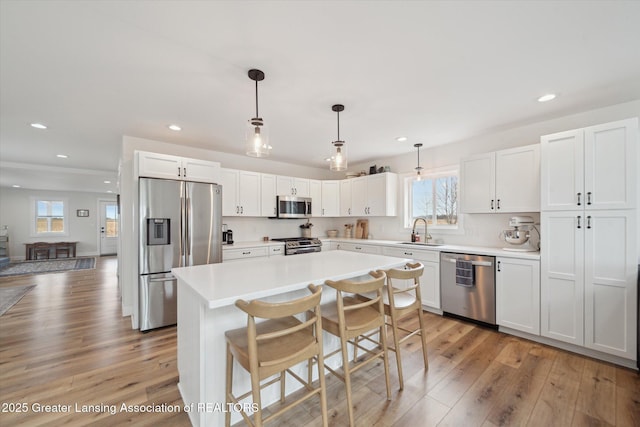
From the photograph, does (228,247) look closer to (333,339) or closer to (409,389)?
(333,339)

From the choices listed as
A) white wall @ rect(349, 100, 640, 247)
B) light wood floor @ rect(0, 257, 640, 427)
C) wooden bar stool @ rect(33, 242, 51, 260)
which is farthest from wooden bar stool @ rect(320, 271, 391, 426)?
wooden bar stool @ rect(33, 242, 51, 260)

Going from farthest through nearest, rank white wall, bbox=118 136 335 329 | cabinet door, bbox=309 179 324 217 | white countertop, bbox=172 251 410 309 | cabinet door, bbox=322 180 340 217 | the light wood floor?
cabinet door, bbox=322 180 340 217, cabinet door, bbox=309 179 324 217, white wall, bbox=118 136 335 329, the light wood floor, white countertop, bbox=172 251 410 309

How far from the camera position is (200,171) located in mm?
3594

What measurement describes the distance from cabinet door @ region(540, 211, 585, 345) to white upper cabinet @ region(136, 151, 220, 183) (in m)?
4.12

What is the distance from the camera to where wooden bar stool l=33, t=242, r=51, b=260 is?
8.35m

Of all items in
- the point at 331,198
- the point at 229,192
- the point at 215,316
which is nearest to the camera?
the point at 215,316

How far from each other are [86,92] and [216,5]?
1846 mm

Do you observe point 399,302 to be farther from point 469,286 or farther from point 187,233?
point 187,233

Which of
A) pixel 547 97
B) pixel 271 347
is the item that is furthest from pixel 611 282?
pixel 271 347

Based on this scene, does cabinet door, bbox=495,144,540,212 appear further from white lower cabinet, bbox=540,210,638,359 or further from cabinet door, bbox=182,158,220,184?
cabinet door, bbox=182,158,220,184

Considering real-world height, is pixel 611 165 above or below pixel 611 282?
above

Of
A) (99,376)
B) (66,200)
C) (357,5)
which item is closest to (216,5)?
(357,5)

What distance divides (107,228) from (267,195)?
29.2ft

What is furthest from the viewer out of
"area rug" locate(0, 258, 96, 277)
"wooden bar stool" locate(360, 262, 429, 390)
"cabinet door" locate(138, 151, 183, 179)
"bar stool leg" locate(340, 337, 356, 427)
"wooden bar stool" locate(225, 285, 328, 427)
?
"area rug" locate(0, 258, 96, 277)
